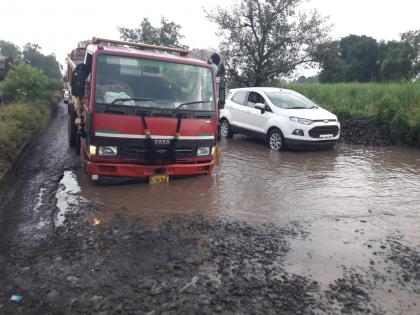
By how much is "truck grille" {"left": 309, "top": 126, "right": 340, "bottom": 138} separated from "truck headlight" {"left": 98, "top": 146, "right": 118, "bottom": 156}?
5.98 meters

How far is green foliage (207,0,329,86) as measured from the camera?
21.3 meters

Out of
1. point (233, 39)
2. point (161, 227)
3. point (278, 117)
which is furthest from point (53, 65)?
point (161, 227)

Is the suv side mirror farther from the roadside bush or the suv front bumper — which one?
the roadside bush

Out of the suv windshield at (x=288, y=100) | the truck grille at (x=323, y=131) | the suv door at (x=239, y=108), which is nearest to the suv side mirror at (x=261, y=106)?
the suv windshield at (x=288, y=100)

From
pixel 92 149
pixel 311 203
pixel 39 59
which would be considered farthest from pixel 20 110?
pixel 39 59

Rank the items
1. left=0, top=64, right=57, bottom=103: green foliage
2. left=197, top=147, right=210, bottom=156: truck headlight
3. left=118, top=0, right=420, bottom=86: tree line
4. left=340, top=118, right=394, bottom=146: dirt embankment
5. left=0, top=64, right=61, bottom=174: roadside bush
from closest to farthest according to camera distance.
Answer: left=197, top=147, right=210, bottom=156: truck headlight → left=0, top=64, right=61, bottom=174: roadside bush → left=340, top=118, right=394, bottom=146: dirt embankment → left=0, top=64, right=57, bottom=103: green foliage → left=118, top=0, right=420, bottom=86: tree line

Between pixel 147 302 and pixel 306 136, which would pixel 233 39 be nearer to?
pixel 306 136

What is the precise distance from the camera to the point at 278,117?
1070 centimetres

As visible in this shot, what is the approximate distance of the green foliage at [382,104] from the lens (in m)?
11.8

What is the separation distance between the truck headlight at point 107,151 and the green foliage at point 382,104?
9170mm

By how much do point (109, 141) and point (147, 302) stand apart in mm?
3161

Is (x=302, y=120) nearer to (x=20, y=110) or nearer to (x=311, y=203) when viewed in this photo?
(x=311, y=203)

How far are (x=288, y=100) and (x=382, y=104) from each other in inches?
151

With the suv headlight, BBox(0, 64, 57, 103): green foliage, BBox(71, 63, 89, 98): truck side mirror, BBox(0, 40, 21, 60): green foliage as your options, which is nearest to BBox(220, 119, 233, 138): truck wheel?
the suv headlight
